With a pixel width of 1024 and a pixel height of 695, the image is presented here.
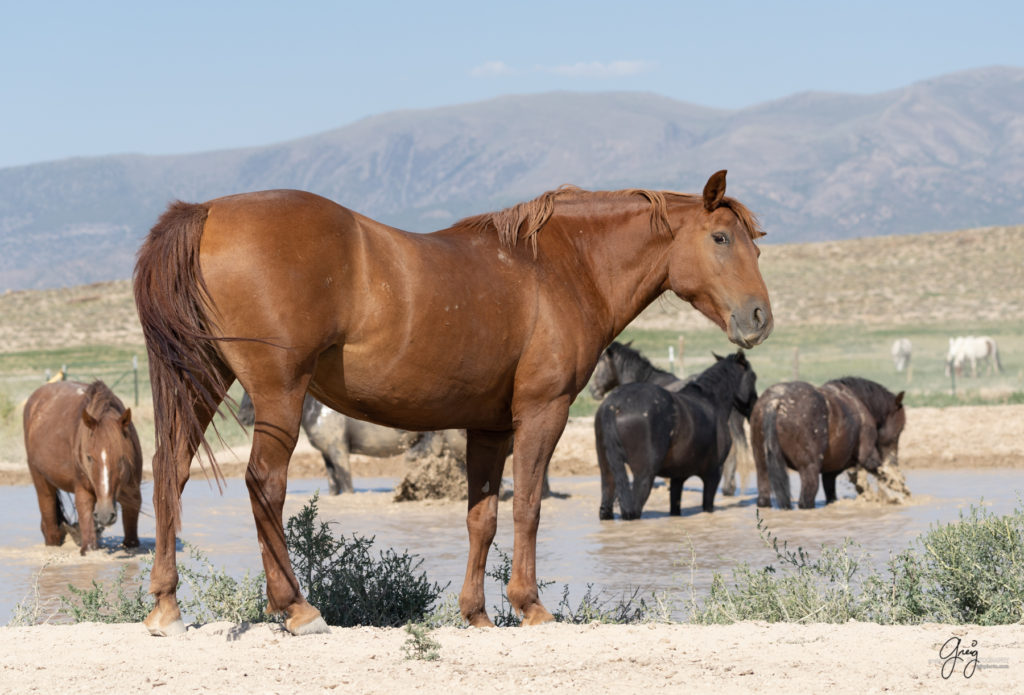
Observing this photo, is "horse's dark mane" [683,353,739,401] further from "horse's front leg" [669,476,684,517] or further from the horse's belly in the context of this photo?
the horse's belly

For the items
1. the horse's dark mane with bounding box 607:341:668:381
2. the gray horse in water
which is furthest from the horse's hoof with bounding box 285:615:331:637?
the horse's dark mane with bounding box 607:341:668:381

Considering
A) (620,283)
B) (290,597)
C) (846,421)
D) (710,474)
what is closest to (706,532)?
(710,474)

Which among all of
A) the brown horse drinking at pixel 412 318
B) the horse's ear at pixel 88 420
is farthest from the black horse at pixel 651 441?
the brown horse drinking at pixel 412 318

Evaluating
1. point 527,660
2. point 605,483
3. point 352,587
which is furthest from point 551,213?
point 605,483

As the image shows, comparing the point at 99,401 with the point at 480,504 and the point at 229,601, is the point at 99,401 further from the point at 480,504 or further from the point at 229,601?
the point at 480,504

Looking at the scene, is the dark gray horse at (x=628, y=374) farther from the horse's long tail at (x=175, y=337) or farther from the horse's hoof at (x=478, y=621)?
the horse's long tail at (x=175, y=337)

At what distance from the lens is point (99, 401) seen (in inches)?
434

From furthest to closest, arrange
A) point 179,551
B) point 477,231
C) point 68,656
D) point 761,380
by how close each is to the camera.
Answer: point 761,380, point 179,551, point 477,231, point 68,656

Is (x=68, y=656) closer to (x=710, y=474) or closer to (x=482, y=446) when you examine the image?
(x=482, y=446)

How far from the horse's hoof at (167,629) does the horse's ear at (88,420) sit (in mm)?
5569

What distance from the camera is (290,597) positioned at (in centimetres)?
554

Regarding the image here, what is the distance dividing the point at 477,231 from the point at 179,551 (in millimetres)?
6494

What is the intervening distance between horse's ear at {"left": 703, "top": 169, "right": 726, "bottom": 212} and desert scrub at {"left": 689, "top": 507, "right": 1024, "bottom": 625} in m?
1.87

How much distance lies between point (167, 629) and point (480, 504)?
164 centimetres
